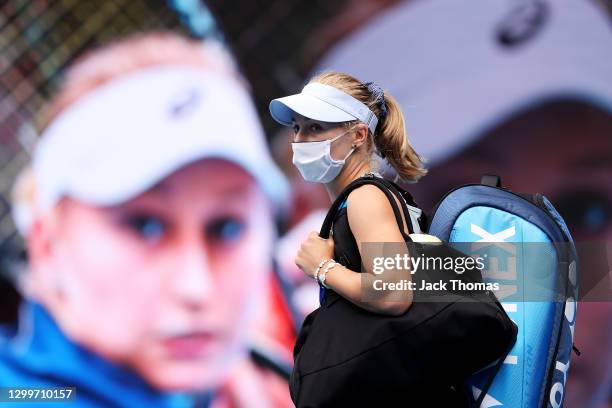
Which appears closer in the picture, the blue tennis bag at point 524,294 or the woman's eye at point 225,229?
the blue tennis bag at point 524,294

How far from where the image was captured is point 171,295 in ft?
11.5

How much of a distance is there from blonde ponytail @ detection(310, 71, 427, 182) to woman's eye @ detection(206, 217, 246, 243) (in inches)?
81.0

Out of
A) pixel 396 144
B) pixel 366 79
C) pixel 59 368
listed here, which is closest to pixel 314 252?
pixel 396 144

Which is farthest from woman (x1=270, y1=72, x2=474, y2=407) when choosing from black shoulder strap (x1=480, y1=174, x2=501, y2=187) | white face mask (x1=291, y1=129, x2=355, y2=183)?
black shoulder strap (x1=480, y1=174, x2=501, y2=187)

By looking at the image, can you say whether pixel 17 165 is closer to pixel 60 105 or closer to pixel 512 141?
pixel 60 105

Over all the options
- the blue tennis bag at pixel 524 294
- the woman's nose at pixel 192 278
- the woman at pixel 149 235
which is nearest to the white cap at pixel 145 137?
the woman at pixel 149 235

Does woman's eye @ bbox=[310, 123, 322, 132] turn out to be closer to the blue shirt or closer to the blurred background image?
the blurred background image

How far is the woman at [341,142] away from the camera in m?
1.38

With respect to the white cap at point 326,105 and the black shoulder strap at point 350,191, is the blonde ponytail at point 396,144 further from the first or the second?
the black shoulder strap at point 350,191

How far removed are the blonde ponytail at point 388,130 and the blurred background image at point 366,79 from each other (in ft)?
5.87

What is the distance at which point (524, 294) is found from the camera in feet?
4.72

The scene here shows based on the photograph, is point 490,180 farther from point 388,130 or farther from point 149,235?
point 149,235

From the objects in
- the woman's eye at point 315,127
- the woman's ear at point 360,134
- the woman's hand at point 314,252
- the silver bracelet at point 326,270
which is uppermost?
the woman's eye at point 315,127

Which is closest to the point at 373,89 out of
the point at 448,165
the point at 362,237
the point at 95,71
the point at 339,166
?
the point at 339,166
